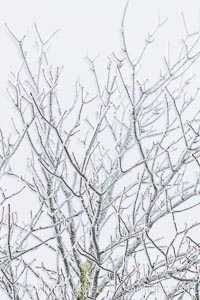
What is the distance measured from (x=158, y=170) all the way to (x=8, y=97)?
161 centimetres

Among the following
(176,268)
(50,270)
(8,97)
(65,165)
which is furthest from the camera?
(50,270)

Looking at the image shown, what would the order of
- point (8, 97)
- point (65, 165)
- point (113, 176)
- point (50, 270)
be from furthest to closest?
point (50, 270), point (65, 165), point (113, 176), point (8, 97)

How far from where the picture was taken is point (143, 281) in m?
3.60

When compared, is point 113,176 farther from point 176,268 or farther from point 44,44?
point 44,44

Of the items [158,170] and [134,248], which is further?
[158,170]

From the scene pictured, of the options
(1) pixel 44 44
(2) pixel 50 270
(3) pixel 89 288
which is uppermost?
(1) pixel 44 44

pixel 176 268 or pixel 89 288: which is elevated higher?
pixel 89 288

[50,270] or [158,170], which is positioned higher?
[158,170]

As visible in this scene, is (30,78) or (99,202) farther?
(30,78)

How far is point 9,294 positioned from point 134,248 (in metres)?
1.17

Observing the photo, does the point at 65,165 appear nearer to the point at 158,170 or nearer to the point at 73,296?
the point at 158,170

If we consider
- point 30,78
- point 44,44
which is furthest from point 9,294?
point 44,44

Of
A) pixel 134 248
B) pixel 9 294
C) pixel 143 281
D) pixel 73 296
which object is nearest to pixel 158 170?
pixel 134 248

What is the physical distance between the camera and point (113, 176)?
12.8 ft
